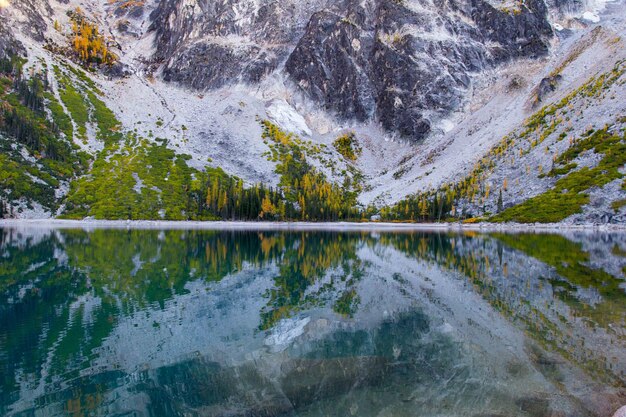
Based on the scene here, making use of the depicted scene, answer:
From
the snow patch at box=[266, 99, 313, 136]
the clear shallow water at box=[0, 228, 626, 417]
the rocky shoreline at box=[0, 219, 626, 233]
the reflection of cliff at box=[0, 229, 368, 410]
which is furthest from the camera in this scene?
the snow patch at box=[266, 99, 313, 136]

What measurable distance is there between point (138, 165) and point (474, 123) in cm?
13328

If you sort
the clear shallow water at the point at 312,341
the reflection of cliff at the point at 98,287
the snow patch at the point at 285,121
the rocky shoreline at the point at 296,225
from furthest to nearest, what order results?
the snow patch at the point at 285,121, the rocky shoreline at the point at 296,225, the reflection of cliff at the point at 98,287, the clear shallow water at the point at 312,341

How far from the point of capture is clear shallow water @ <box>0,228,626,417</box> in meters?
13.2

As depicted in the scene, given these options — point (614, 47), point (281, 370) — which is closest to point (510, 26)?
point (614, 47)

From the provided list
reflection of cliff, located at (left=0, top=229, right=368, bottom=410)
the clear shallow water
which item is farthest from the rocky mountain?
the clear shallow water

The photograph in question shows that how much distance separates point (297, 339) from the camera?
63.9 feet

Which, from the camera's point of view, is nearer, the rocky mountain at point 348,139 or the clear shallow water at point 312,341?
the clear shallow water at point 312,341

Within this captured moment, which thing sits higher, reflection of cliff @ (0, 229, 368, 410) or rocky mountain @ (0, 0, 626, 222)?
rocky mountain @ (0, 0, 626, 222)

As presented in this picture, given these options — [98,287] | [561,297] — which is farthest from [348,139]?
[561,297]

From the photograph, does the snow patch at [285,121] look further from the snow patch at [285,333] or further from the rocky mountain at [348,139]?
the snow patch at [285,333]

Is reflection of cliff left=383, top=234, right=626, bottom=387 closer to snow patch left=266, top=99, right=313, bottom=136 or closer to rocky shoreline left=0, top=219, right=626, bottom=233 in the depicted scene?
rocky shoreline left=0, top=219, right=626, bottom=233

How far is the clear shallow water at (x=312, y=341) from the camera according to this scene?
522 inches

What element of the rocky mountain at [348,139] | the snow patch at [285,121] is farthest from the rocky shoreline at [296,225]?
the snow patch at [285,121]

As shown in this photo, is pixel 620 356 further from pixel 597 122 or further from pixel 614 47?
pixel 614 47
